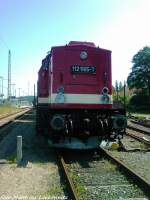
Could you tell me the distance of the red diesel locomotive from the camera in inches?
519

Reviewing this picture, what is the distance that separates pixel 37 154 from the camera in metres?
13.8

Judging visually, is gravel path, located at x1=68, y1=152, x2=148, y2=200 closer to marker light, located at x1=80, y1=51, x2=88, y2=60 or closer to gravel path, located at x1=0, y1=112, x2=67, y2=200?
gravel path, located at x1=0, y1=112, x2=67, y2=200

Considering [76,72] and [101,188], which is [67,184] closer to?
[101,188]

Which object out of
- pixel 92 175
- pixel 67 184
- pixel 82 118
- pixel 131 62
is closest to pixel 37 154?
pixel 82 118

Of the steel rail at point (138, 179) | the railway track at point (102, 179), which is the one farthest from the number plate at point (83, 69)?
the steel rail at point (138, 179)

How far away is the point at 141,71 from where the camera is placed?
82.8m

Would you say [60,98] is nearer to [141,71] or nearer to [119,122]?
[119,122]

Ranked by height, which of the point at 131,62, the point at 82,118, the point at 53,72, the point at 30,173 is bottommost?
the point at 30,173

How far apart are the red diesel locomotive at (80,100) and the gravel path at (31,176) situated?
2.82ft

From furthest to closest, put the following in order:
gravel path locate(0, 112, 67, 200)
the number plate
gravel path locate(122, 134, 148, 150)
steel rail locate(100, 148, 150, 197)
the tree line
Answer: the tree line
gravel path locate(122, 134, 148, 150)
the number plate
steel rail locate(100, 148, 150, 197)
gravel path locate(0, 112, 67, 200)

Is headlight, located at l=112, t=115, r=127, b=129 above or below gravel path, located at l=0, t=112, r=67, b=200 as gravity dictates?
above

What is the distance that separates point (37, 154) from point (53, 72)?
2.78 metres

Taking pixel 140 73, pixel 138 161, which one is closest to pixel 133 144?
pixel 138 161

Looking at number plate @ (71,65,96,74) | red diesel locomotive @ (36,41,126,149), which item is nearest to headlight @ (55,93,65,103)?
red diesel locomotive @ (36,41,126,149)
